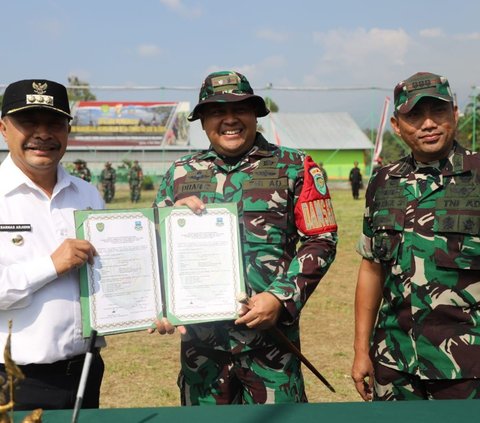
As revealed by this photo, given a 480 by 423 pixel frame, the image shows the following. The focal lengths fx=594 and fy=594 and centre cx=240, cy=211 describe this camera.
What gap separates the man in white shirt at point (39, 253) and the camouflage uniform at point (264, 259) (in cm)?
53

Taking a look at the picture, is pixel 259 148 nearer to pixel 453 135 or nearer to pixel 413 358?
pixel 453 135

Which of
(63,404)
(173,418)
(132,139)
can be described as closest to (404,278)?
(173,418)

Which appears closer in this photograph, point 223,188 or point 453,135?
point 453,135

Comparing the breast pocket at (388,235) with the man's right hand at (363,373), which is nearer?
the breast pocket at (388,235)

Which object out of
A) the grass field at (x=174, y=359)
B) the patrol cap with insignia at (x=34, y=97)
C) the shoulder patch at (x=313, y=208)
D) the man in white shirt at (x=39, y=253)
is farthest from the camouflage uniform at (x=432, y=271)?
the grass field at (x=174, y=359)

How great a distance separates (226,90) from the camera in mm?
2471

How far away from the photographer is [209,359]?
8.09 ft

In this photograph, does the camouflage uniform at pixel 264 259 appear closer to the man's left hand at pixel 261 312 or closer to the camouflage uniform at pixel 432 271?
the man's left hand at pixel 261 312

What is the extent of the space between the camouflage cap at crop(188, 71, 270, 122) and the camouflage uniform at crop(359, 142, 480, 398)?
680mm

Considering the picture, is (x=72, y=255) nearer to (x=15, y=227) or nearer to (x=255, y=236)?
(x=15, y=227)

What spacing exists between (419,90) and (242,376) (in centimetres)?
136

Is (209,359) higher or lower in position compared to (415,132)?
lower

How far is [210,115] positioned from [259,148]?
0.26 m

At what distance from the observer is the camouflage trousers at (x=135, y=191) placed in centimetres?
2511
